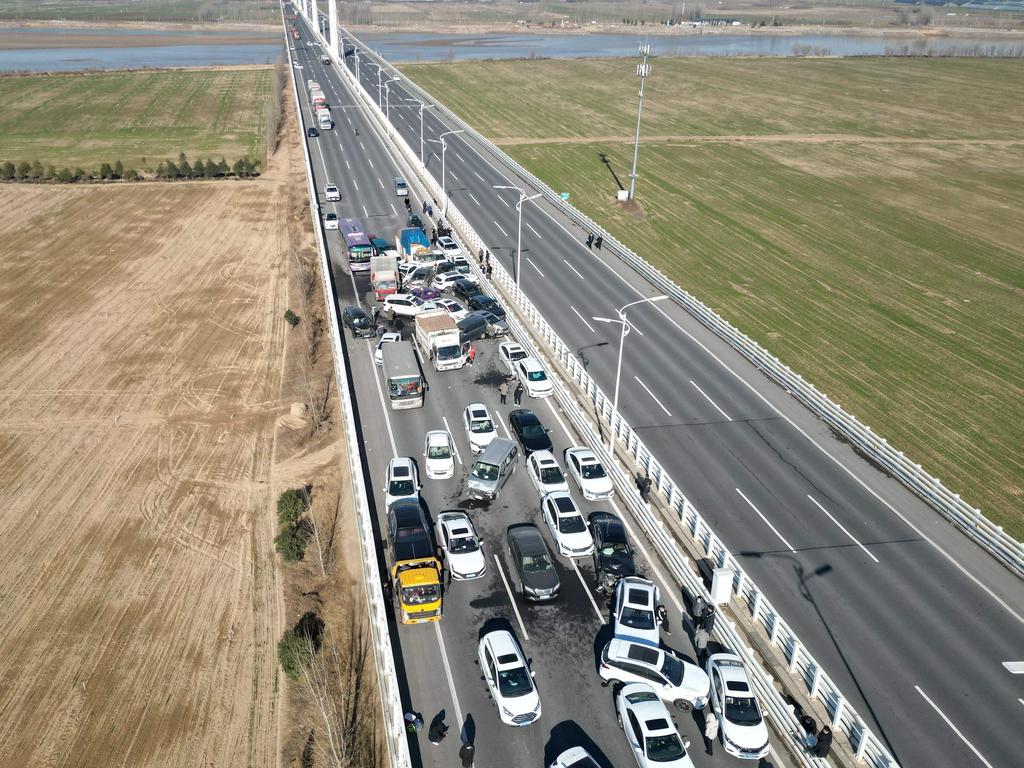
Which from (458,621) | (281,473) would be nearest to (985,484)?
(458,621)

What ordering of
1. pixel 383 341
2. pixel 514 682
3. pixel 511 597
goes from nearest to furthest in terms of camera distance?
pixel 514 682 < pixel 511 597 < pixel 383 341

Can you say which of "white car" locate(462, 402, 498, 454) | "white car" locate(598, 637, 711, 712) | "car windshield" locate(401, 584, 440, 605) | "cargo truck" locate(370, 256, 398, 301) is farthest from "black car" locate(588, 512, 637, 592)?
"cargo truck" locate(370, 256, 398, 301)

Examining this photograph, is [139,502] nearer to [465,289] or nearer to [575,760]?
[465,289]

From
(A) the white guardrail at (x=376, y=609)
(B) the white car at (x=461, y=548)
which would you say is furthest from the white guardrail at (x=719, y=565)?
(A) the white guardrail at (x=376, y=609)

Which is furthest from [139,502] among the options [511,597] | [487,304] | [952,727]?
[952,727]

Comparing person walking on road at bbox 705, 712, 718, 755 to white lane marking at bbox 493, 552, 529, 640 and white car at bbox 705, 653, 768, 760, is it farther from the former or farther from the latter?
white lane marking at bbox 493, 552, 529, 640

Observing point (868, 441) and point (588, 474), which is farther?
point (868, 441)
